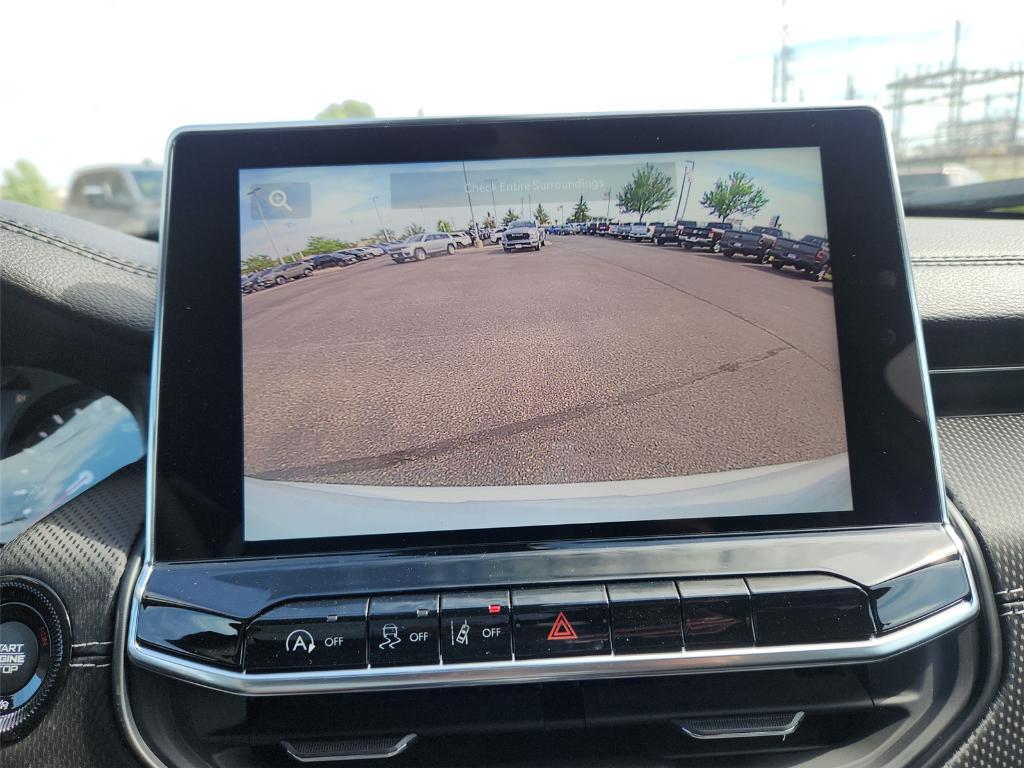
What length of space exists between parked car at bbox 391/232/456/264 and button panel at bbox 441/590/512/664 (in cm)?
63

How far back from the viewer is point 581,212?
1.34m

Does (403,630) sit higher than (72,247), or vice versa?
(72,247)

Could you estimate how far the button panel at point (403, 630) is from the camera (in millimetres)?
1210

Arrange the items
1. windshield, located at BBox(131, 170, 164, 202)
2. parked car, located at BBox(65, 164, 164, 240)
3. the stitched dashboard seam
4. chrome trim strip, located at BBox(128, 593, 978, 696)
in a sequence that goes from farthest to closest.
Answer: windshield, located at BBox(131, 170, 164, 202), parked car, located at BBox(65, 164, 164, 240), the stitched dashboard seam, chrome trim strip, located at BBox(128, 593, 978, 696)

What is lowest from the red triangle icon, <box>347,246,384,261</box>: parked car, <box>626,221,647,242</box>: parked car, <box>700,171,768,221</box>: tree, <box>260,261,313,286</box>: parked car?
the red triangle icon

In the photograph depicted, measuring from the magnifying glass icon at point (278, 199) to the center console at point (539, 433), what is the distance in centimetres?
1

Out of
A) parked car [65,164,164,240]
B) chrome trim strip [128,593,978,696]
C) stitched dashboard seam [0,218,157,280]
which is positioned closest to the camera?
chrome trim strip [128,593,978,696]

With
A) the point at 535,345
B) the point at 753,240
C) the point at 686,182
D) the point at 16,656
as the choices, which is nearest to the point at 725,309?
the point at 753,240

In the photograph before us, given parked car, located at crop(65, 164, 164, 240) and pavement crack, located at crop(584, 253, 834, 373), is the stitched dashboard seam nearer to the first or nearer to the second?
pavement crack, located at crop(584, 253, 834, 373)

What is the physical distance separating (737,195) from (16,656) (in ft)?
5.23

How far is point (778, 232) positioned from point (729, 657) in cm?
80

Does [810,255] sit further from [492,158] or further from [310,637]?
[310,637]

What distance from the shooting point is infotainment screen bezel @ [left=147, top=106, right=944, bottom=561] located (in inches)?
50.2

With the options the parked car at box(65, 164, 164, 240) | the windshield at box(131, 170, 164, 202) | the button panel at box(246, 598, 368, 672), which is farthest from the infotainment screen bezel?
the windshield at box(131, 170, 164, 202)
